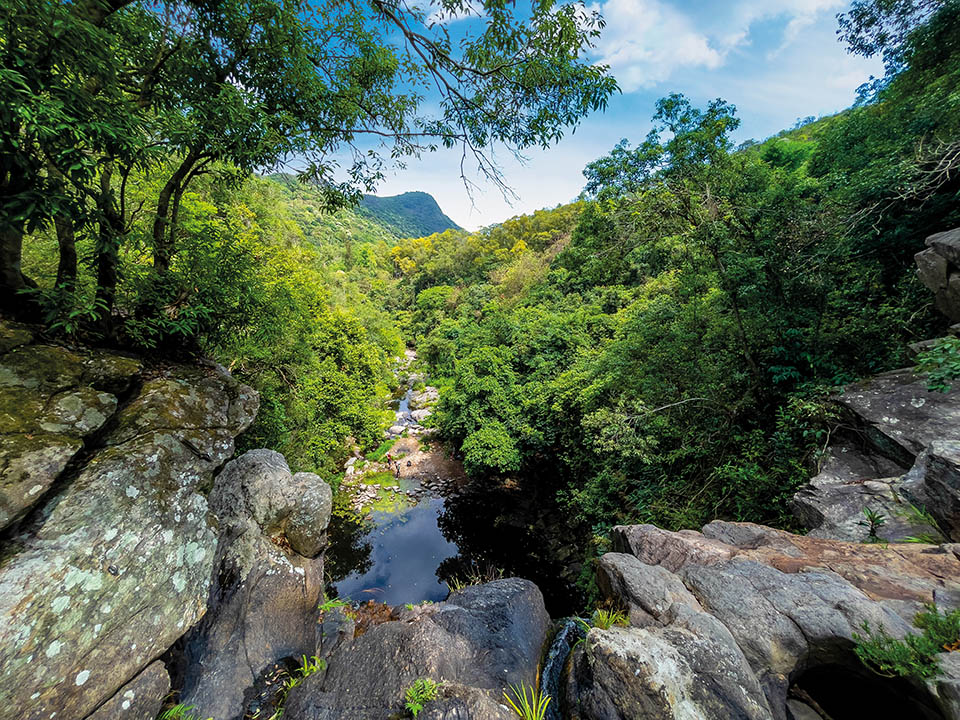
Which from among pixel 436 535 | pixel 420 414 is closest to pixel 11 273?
pixel 436 535

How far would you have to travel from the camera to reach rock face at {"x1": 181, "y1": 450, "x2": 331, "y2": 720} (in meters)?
4.48

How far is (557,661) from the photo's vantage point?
15.6 feet

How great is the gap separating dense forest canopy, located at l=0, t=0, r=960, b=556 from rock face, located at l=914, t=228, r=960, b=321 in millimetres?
735

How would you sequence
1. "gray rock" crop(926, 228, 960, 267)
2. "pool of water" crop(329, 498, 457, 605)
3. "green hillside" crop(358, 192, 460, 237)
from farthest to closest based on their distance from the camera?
1. "green hillside" crop(358, 192, 460, 237)
2. "pool of water" crop(329, 498, 457, 605)
3. "gray rock" crop(926, 228, 960, 267)

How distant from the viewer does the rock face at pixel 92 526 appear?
9.32 feet

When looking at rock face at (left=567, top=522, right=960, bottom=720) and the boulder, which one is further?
the boulder

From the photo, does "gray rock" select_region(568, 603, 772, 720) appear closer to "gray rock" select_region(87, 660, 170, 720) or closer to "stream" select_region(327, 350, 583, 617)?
"gray rock" select_region(87, 660, 170, 720)

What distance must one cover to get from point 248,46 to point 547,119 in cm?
364

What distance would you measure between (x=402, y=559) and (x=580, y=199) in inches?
494

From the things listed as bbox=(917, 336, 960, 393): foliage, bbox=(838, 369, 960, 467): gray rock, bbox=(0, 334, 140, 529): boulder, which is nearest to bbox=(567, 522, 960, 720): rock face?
bbox=(838, 369, 960, 467): gray rock

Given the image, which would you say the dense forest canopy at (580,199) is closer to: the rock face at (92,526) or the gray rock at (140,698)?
the rock face at (92,526)

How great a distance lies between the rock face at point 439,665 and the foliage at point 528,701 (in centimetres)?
10

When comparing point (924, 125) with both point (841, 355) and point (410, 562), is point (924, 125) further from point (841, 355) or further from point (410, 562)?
point (410, 562)

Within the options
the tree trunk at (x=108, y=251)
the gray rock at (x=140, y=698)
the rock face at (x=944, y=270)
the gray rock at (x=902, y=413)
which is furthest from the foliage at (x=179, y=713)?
the rock face at (x=944, y=270)
